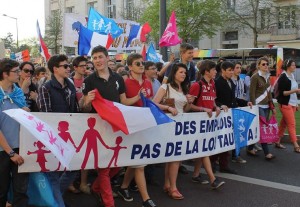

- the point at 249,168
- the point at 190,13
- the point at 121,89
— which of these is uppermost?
the point at 190,13

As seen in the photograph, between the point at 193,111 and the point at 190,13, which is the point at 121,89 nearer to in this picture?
the point at 193,111

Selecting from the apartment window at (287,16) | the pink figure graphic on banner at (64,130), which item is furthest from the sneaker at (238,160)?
the apartment window at (287,16)

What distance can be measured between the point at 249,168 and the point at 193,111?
170 cm

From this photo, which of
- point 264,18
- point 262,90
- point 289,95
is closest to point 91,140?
point 262,90

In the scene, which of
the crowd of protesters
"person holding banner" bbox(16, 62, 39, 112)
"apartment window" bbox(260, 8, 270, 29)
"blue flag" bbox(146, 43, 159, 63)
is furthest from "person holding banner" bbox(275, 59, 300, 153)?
"apartment window" bbox(260, 8, 270, 29)

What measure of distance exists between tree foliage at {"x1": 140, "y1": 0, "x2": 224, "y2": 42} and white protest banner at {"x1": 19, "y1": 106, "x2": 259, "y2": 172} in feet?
94.3

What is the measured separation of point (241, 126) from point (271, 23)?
107ft

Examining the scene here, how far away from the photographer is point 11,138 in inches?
158

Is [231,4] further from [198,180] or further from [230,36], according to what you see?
[198,180]

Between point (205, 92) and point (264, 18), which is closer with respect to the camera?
point (205, 92)

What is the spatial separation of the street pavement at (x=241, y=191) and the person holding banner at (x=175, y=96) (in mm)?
149

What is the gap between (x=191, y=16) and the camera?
34.6 m

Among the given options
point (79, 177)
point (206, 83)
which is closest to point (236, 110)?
point (206, 83)

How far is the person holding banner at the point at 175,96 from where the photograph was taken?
5.30 m
